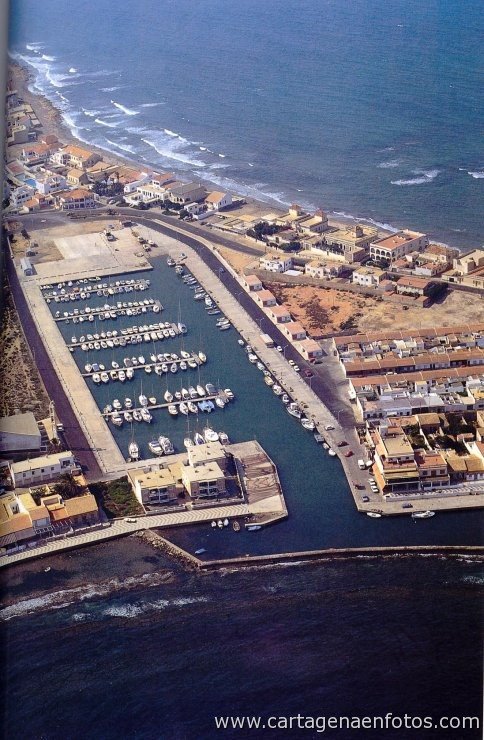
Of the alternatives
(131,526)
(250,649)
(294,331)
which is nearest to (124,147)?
(294,331)

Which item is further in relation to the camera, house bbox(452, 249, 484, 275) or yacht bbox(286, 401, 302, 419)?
house bbox(452, 249, 484, 275)

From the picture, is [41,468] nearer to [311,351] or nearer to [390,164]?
[311,351]

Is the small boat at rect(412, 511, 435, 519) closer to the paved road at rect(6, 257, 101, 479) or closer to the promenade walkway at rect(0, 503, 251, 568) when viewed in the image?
the promenade walkway at rect(0, 503, 251, 568)

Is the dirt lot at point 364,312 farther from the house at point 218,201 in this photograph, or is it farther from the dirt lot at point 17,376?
the house at point 218,201

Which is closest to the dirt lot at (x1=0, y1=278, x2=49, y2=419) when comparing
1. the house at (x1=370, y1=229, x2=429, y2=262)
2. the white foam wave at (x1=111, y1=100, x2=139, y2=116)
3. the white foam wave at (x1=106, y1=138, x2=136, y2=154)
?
the house at (x1=370, y1=229, x2=429, y2=262)

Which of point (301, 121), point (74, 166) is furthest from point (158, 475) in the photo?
point (301, 121)

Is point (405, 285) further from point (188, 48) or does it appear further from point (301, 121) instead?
point (188, 48)

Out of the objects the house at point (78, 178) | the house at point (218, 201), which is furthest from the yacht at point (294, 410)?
the house at point (78, 178)
